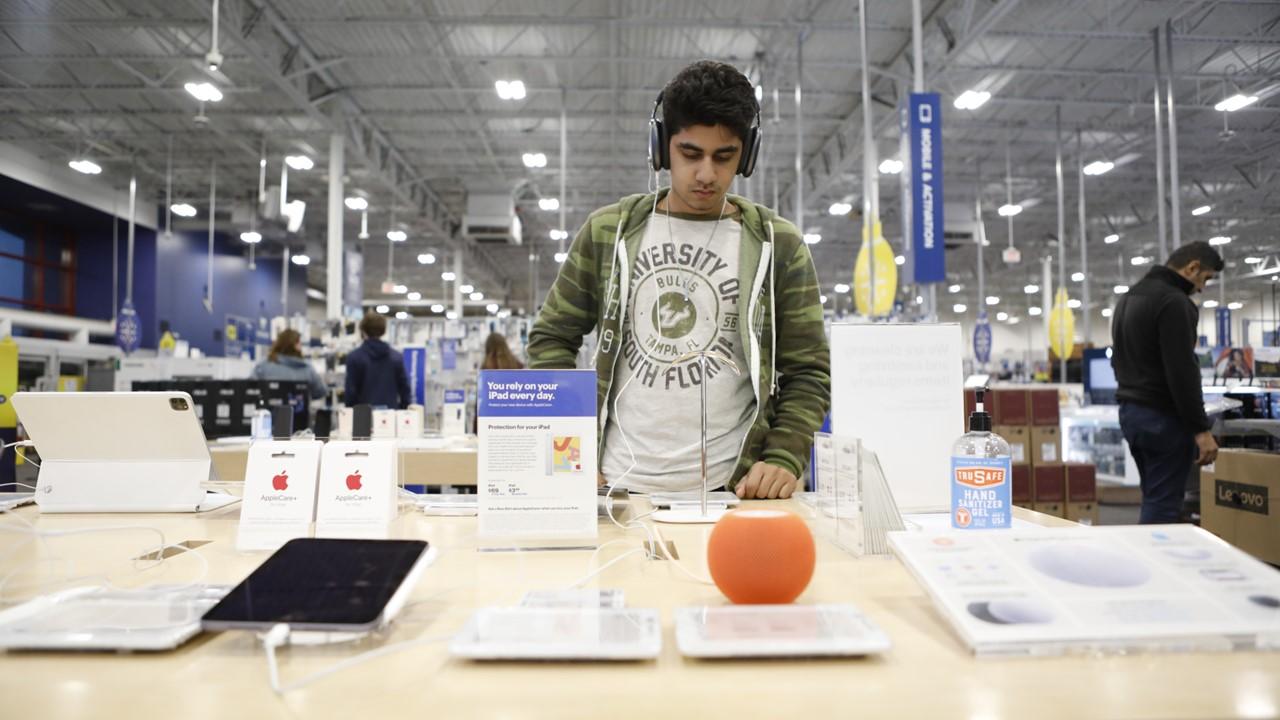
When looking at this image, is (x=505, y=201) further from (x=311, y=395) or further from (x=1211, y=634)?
(x=1211, y=634)

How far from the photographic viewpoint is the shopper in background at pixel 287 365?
18.1ft

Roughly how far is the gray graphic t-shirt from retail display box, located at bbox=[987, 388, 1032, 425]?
421cm

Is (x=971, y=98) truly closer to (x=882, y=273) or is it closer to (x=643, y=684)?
(x=882, y=273)

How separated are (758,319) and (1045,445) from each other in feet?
14.7

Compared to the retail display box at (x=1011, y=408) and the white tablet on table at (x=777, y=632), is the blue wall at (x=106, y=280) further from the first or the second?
the white tablet on table at (x=777, y=632)

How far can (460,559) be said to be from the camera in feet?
3.26

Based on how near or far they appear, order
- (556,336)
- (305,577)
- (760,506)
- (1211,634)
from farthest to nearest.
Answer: (556,336) → (760,506) → (305,577) → (1211,634)

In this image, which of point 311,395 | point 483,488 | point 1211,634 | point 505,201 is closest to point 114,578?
point 483,488

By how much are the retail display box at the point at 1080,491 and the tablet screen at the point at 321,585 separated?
5.48m

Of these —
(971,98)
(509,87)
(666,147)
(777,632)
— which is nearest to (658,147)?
(666,147)

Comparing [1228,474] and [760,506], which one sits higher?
[760,506]

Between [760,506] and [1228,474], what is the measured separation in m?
3.74

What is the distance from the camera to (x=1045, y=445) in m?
5.22

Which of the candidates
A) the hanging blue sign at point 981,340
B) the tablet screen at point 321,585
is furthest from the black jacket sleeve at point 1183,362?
the hanging blue sign at point 981,340
